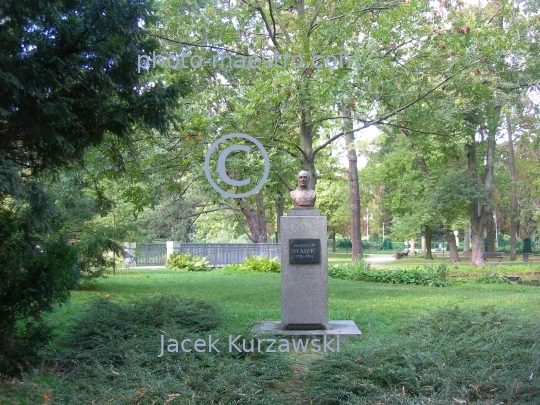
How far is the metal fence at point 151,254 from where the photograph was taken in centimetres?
1256

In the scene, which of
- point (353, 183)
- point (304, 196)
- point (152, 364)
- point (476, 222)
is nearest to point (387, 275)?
point (476, 222)

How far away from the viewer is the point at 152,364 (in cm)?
525

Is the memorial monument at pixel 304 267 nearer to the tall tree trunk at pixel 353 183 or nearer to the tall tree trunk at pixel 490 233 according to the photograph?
the tall tree trunk at pixel 353 183

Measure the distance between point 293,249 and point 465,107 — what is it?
13.3 feet

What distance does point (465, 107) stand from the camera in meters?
8.68

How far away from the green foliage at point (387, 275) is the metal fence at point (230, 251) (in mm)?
4206

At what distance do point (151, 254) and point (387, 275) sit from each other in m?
6.02

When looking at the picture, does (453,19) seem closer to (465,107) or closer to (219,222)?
(465,107)

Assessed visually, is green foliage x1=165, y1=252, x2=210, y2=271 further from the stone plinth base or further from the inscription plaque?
the inscription plaque

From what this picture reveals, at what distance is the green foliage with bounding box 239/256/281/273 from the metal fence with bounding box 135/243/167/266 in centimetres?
319

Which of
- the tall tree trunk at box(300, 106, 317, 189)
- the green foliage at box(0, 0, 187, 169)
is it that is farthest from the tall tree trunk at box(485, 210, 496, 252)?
the green foliage at box(0, 0, 187, 169)

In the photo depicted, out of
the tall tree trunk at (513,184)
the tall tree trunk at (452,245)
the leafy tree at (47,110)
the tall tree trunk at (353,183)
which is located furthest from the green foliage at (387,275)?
the leafy tree at (47,110)

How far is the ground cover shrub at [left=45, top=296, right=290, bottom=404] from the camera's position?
14.8 feet

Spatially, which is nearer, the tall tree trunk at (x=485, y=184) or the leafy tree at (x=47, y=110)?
the leafy tree at (x=47, y=110)
